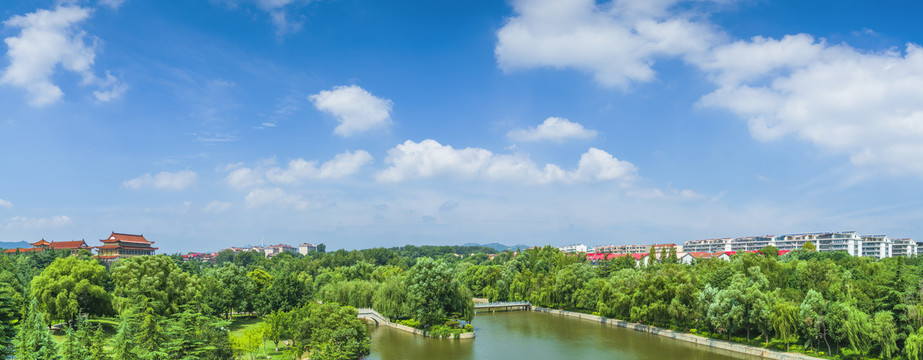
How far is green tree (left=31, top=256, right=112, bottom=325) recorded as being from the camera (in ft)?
88.0

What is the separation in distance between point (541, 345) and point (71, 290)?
2595 cm

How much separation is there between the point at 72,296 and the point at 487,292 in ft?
122

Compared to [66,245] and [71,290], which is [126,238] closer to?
[66,245]

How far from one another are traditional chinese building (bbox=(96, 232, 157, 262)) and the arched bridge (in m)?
39.2

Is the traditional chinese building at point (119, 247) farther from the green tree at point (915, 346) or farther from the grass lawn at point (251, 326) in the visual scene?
the green tree at point (915, 346)

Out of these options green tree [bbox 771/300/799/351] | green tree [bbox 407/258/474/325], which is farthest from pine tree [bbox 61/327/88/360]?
green tree [bbox 771/300/799/351]

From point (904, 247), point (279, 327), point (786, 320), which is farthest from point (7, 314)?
point (904, 247)

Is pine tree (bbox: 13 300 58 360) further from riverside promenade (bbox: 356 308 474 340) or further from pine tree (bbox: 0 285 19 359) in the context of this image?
riverside promenade (bbox: 356 308 474 340)

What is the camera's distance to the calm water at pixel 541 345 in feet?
94.2

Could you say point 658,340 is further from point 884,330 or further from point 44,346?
point 44,346

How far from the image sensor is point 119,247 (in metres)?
65.2

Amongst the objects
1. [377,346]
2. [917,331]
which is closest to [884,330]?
[917,331]

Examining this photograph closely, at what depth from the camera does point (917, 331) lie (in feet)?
75.8

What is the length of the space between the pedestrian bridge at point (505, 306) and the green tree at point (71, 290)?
30.2m
